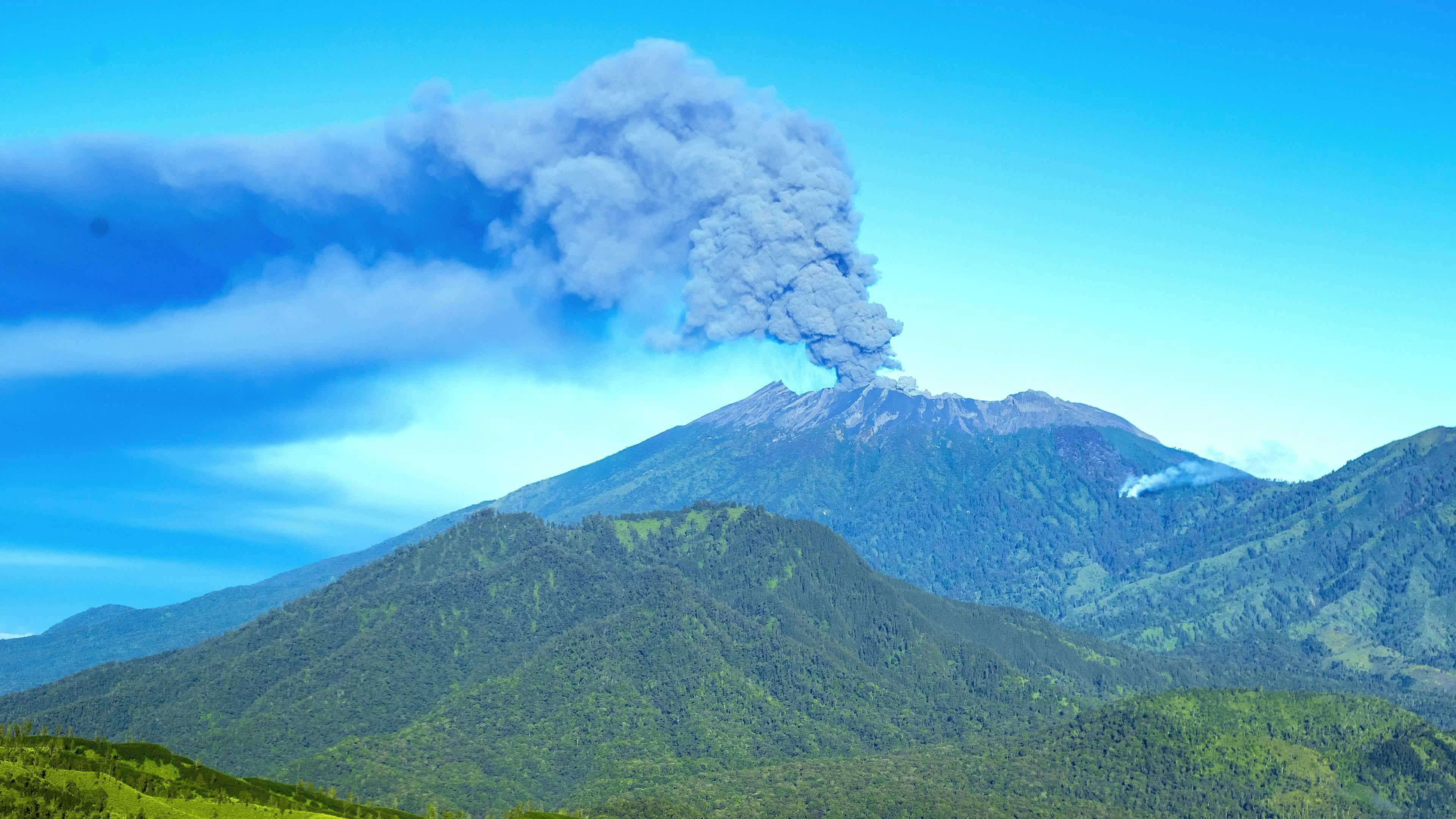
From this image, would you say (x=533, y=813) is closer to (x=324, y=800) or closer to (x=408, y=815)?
(x=408, y=815)

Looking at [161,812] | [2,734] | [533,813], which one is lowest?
[533,813]

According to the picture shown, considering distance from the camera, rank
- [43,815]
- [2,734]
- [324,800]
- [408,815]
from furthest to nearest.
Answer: [408,815]
[324,800]
[2,734]
[43,815]

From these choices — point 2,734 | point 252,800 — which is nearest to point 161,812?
point 252,800

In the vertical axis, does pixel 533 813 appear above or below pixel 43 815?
below

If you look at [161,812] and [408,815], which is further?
[408,815]

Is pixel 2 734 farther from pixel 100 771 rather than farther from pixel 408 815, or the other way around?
pixel 408 815

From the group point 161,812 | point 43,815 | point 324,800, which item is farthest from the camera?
point 324,800

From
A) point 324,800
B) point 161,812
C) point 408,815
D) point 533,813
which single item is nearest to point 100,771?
point 161,812
